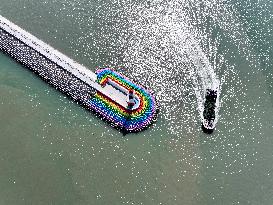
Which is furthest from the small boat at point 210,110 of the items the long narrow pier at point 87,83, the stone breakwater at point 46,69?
the stone breakwater at point 46,69

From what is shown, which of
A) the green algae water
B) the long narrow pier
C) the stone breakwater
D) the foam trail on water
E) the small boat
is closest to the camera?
the green algae water

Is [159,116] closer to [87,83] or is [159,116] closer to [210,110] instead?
[210,110]

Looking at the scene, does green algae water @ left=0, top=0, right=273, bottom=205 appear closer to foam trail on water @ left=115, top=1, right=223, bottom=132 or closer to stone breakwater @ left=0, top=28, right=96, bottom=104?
foam trail on water @ left=115, top=1, right=223, bottom=132

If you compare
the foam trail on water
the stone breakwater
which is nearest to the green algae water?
the foam trail on water

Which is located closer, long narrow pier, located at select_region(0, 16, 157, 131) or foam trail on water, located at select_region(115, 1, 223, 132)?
long narrow pier, located at select_region(0, 16, 157, 131)

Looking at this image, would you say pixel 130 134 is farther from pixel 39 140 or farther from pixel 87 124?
pixel 39 140

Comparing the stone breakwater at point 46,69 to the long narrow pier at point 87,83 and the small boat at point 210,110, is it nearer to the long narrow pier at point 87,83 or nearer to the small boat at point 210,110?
the long narrow pier at point 87,83
